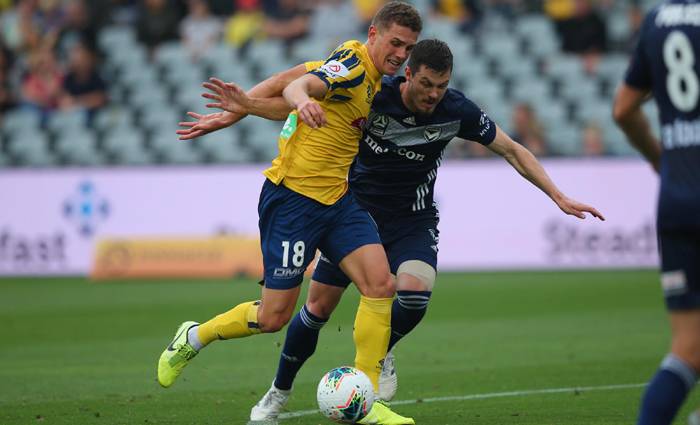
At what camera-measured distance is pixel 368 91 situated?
736cm

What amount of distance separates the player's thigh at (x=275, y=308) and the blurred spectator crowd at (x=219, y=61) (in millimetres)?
13615

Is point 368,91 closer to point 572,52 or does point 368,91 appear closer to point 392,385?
point 392,385

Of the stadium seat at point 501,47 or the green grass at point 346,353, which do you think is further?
the stadium seat at point 501,47

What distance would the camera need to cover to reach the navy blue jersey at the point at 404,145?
306 inches

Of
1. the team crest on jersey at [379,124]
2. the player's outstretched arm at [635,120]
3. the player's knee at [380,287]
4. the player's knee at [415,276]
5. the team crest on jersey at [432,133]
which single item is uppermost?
the player's outstretched arm at [635,120]

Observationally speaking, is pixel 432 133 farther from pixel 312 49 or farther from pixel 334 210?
pixel 312 49

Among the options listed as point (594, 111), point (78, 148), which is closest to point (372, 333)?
point (594, 111)

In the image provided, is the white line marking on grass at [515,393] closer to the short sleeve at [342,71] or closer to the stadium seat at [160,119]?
the short sleeve at [342,71]

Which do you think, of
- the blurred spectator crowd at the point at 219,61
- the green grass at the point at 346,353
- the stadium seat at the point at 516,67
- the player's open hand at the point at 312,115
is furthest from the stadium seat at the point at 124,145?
the player's open hand at the point at 312,115

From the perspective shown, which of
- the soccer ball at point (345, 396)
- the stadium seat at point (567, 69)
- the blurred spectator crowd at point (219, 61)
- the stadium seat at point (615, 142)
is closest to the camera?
the soccer ball at point (345, 396)

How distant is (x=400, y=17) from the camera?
7203mm

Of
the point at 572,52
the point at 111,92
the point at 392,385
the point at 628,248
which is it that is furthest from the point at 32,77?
the point at 392,385

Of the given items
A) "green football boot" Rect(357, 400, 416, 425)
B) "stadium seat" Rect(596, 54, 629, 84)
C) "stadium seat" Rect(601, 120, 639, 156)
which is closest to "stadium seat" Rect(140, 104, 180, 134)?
"stadium seat" Rect(596, 54, 629, 84)

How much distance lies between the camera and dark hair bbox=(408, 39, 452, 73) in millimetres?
7281
